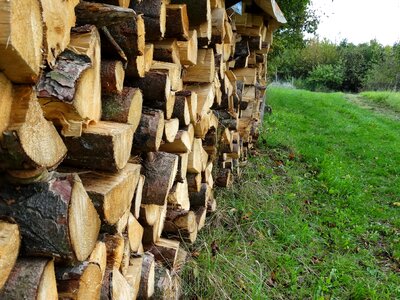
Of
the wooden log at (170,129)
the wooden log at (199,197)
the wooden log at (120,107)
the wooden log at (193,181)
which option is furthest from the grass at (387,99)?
the wooden log at (120,107)

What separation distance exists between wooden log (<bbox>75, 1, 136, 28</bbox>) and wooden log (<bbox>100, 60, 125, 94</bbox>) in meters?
0.16

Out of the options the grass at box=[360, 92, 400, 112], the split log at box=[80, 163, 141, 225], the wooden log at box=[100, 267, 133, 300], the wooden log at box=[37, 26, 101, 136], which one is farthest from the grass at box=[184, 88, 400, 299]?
the grass at box=[360, 92, 400, 112]

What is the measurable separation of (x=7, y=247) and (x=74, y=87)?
414 millimetres

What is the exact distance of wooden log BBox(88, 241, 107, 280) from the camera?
1.36m

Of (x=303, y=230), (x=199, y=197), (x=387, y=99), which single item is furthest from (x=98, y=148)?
(x=387, y=99)

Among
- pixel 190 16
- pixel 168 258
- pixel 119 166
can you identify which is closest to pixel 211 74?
pixel 190 16

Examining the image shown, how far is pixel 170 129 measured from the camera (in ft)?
6.66

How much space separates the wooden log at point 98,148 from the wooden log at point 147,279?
29.4 inches

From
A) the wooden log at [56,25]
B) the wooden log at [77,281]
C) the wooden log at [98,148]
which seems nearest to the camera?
the wooden log at [56,25]

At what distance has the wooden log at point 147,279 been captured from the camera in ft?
6.32

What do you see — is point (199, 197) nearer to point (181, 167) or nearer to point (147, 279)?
point (181, 167)

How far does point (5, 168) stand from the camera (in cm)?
98

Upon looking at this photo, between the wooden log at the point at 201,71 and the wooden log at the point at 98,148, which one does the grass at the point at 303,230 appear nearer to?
the wooden log at the point at 201,71

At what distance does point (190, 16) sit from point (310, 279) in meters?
1.99
